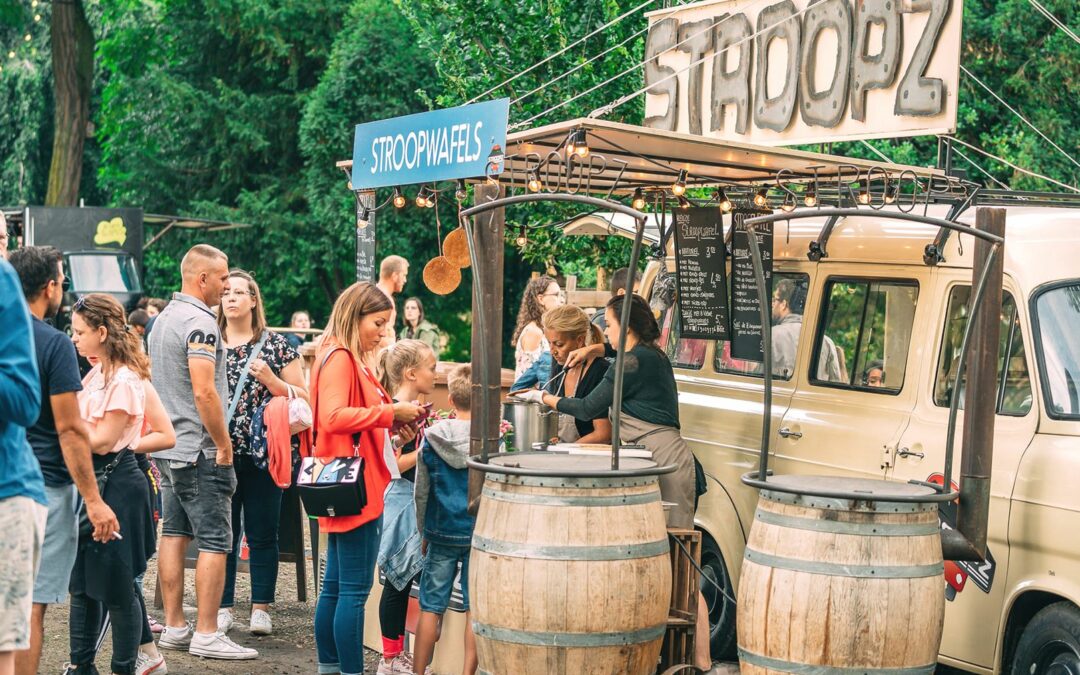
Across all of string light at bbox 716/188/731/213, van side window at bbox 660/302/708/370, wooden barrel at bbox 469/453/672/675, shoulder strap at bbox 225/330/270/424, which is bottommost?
wooden barrel at bbox 469/453/672/675

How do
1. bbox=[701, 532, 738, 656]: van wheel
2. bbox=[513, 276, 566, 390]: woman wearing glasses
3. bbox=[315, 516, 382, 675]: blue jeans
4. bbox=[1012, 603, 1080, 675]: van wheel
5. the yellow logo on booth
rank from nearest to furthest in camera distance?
bbox=[1012, 603, 1080, 675]: van wheel < bbox=[315, 516, 382, 675]: blue jeans < bbox=[701, 532, 738, 656]: van wheel < bbox=[513, 276, 566, 390]: woman wearing glasses < the yellow logo on booth

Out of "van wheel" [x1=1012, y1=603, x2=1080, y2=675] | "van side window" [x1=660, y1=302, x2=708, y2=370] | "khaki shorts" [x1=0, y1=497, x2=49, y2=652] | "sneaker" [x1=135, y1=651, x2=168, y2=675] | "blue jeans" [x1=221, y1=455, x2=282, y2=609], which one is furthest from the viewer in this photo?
"van side window" [x1=660, y1=302, x2=708, y2=370]

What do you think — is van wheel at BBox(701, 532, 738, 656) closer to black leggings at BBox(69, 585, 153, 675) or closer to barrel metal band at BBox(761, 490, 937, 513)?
barrel metal band at BBox(761, 490, 937, 513)

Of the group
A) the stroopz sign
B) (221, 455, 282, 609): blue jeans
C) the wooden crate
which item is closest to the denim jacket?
the wooden crate

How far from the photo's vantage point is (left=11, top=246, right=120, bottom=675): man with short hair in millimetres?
4789

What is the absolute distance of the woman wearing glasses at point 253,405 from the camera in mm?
6859

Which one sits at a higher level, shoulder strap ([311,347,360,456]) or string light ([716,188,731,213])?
string light ([716,188,731,213])

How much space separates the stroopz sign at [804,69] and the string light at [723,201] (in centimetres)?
60

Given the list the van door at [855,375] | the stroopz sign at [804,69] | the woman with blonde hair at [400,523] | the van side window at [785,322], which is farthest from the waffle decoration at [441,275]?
the van door at [855,375]

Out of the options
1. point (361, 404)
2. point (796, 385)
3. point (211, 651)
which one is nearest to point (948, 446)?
point (796, 385)

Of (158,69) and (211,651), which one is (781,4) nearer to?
(211,651)

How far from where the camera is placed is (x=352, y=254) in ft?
77.8

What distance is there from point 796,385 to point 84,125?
801 inches

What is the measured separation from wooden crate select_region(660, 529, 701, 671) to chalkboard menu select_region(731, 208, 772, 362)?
1.53 m
